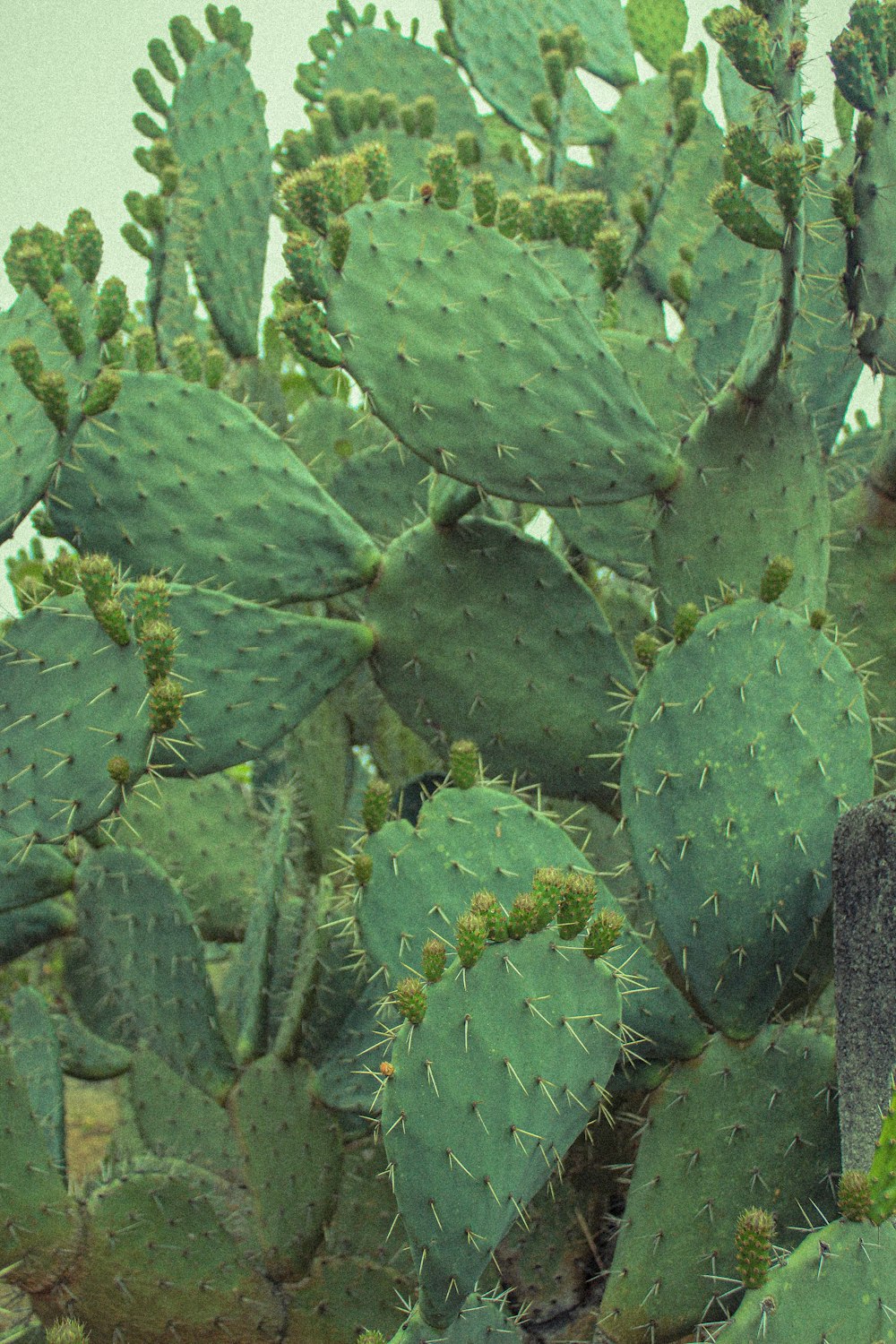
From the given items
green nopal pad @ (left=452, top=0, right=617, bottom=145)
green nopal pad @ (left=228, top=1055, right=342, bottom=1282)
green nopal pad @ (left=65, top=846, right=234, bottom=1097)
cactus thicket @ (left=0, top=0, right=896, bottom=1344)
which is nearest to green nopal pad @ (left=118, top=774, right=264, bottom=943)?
cactus thicket @ (left=0, top=0, right=896, bottom=1344)

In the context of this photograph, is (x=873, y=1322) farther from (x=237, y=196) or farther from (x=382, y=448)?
(x=237, y=196)

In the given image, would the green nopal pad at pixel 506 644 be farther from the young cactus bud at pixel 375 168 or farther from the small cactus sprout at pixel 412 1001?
the small cactus sprout at pixel 412 1001

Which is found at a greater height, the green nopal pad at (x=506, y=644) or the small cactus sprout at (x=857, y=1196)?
the green nopal pad at (x=506, y=644)

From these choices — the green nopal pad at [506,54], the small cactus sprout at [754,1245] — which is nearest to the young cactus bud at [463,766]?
the small cactus sprout at [754,1245]

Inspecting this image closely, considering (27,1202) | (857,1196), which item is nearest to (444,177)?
(857,1196)

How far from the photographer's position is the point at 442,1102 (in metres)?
1.06

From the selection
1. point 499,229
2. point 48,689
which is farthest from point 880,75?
point 48,689

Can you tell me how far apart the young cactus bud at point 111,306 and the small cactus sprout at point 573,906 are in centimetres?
97

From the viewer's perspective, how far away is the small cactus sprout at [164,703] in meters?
1.34

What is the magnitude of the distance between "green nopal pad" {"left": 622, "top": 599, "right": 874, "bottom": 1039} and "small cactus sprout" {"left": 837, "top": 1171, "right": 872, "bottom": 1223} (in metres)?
0.43

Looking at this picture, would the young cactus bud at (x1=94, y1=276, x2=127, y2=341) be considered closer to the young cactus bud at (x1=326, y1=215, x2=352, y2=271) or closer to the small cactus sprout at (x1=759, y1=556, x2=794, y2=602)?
the young cactus bud at (x1=326, y1=215, x2=352, y2=271)

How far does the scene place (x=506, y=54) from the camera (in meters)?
2.64

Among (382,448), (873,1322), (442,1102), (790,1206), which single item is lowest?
(790,1206)

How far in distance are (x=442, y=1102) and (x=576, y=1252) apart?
724 millimetres
